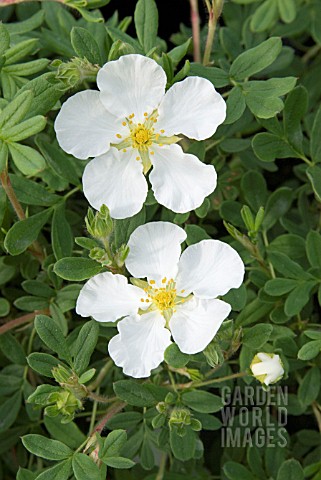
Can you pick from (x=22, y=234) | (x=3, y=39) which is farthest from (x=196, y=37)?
(x=22, y=234)

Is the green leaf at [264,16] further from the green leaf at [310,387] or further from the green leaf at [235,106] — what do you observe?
the green leaf at [310,387]

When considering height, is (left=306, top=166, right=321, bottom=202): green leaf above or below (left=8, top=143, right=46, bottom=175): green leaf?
below

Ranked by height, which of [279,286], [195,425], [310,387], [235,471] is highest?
[279,286]

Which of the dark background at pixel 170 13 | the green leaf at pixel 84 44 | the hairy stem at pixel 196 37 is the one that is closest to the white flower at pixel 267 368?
the green leaf at pixel 84 44

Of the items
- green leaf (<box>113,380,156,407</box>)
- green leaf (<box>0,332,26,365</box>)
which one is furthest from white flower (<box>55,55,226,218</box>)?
green leaf (<box>0,332,26,365</box>)

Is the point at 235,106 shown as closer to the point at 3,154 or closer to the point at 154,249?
the point at 154,249

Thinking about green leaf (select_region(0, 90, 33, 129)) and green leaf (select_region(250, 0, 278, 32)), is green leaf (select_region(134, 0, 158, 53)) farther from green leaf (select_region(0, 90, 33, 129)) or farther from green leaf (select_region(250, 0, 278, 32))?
green leaf (select_region(250, 0, 278, 32))

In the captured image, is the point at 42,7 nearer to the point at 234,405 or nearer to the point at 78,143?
the point at 78,143
